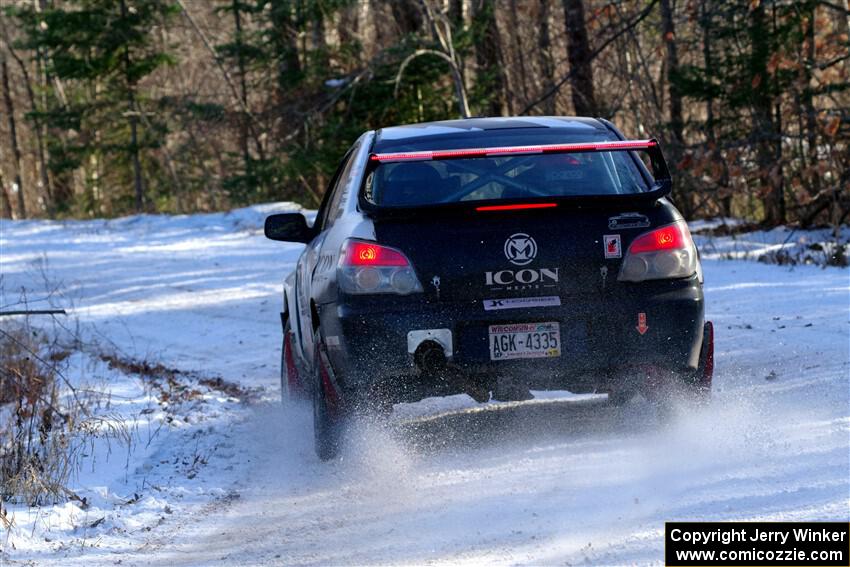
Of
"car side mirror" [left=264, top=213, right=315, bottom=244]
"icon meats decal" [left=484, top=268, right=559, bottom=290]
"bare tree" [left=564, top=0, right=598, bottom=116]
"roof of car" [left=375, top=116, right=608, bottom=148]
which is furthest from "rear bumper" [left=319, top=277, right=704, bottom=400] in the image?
"bare tree" [left=564, top=0, right=598, bottom=116]

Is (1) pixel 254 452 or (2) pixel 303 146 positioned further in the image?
(2) pixel 303 146

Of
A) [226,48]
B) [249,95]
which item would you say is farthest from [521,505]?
[249,95]

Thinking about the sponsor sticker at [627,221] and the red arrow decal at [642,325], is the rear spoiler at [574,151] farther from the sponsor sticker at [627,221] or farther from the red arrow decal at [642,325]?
the red arrow decal at [642,325]

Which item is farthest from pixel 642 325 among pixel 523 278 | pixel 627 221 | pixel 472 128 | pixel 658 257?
A: pixel 472 128

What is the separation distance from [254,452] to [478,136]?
7.44 feet

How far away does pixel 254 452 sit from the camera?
7.22 m

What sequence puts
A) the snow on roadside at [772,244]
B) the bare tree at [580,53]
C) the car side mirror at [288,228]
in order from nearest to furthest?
the car side mirror at [288,228] → the snow on roadside at [772,244] → the bare tree at [580,53]

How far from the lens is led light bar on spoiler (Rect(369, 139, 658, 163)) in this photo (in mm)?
6180

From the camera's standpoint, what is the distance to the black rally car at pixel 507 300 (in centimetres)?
587

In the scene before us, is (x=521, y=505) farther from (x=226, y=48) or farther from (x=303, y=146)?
(x=226, y=48)

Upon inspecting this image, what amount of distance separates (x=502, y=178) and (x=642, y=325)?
115cm

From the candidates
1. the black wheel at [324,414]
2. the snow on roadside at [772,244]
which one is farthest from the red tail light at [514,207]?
the snow on roadside at [772,244]

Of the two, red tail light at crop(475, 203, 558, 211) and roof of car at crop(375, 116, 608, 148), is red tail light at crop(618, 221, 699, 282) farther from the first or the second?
roof of car at crop(375, 116, 608, 148)

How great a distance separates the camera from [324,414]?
243 inches
